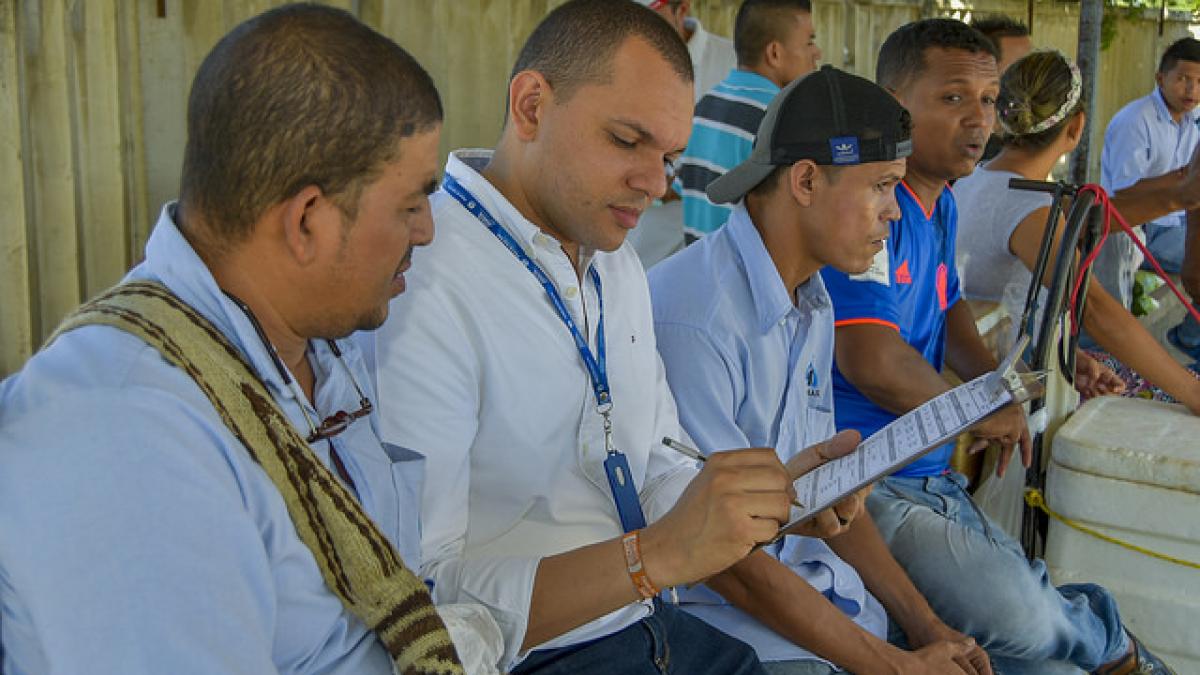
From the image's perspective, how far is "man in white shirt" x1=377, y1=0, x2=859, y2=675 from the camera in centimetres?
189

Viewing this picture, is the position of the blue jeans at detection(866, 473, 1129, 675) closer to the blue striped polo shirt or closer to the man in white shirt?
the man in white shirt

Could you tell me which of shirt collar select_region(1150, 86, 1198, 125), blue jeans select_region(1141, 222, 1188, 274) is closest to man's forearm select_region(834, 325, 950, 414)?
blue jeans select_region(1141, 222, 1188, 274)

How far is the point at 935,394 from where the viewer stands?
9.96 feet

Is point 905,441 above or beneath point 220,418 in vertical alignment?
beneath

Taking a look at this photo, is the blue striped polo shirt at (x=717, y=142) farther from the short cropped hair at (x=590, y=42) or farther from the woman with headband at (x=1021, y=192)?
the short cropped hair at (x=590, y=42)

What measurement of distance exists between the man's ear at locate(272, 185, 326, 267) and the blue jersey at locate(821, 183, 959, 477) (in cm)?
194

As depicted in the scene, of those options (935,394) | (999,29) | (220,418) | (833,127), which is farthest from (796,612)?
(999,29)

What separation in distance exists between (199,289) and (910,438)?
121 cm

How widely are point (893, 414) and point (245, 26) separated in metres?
2.20

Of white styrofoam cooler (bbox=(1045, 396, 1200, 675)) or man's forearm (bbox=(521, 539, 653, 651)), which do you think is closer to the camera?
man's forearm (bbox=(521, 539, 653, 651))

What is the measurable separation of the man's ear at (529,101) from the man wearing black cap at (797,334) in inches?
24.2

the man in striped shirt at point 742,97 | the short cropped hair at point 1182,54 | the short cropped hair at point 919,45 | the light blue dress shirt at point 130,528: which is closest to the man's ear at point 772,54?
the man in striped shirt at point 742,97

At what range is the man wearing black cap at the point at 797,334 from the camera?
2512mm

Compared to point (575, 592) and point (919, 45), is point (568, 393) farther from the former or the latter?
point (919, 45)
